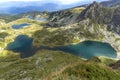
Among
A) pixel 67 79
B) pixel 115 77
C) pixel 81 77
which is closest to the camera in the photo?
pixel 67 79

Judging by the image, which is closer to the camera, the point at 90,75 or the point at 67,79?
the point at 67,79

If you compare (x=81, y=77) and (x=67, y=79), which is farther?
(x=81, y=77)

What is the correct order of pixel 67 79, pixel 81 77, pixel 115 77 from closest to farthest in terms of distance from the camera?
pixel 67 79, pixel 81 77, pixel 115 77

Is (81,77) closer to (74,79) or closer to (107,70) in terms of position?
(74,79)

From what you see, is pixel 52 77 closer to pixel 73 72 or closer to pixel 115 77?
pixel 73 72

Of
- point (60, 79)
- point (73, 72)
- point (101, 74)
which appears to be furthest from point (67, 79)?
point (101, 74)

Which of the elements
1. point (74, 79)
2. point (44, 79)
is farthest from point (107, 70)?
point (44, 79)

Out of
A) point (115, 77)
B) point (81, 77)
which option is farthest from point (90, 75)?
point (115, 77)

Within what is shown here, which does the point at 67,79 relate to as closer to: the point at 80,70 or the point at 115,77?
the point at 80,70
